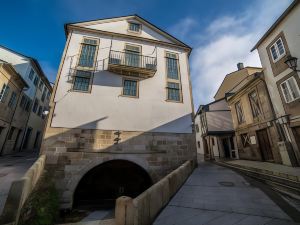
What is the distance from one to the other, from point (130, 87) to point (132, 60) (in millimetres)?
2668

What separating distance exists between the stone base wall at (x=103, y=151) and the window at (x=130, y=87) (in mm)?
3090

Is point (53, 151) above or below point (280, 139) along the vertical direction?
below

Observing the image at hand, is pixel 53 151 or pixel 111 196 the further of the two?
pixel 111 196

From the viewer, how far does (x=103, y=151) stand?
9.33m

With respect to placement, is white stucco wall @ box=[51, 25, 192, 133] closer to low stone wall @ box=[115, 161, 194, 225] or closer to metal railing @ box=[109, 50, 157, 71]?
metal railing @ box=[109, 50, 157, 71]

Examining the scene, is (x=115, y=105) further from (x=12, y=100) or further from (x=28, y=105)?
(x=28, y=105)

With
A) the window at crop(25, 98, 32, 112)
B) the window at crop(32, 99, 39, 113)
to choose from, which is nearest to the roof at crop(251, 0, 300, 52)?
the window at crop(25, 98, 32, 112)

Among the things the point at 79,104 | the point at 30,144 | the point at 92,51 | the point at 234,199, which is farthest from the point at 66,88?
the point at 30,144

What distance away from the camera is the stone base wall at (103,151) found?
8.49m

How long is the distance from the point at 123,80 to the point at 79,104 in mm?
3682

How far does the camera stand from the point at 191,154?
1108cm

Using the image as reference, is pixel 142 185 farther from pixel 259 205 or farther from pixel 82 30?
pixel 82 30

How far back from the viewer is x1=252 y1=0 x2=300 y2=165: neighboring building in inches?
335

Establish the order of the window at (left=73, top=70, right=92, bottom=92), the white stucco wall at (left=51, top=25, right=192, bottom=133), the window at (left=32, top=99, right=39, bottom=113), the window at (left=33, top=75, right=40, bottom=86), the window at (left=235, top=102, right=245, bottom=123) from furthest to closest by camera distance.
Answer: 1. the window at (left=32, top=99, right=39, bottom=113)
2. the window at (left=33, top=75, right=40, bottom=86)
3. the window at (left=235, top=102, right=245, bottom=123)
4. the window at (left=73, top=70, right=92, bottom=92)
5. the white stucco wall at (left=51, top=25, right=192, bottom=133)
